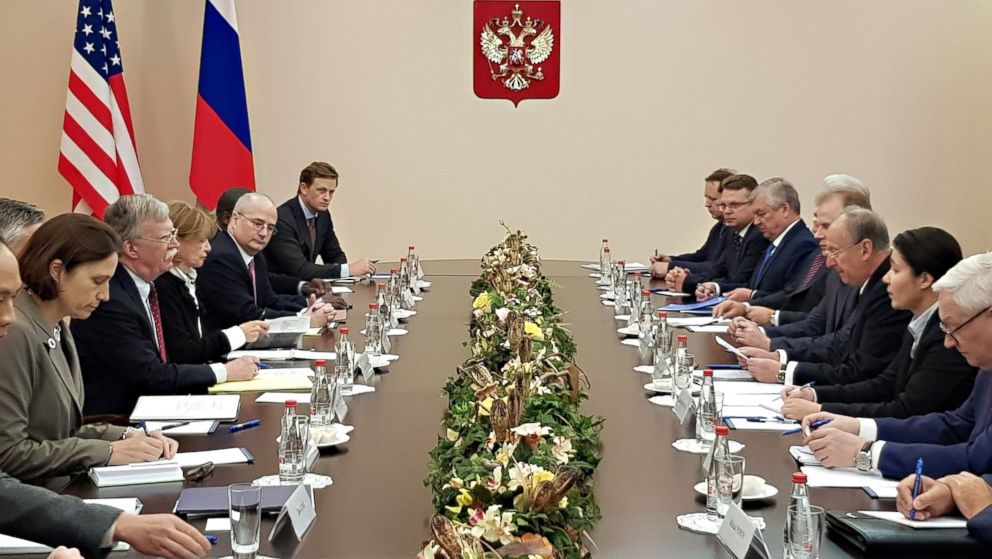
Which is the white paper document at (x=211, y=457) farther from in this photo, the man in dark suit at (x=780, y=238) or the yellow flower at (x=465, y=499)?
the man in dark suit at (x=780, y=238)

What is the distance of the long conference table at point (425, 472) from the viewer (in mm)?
2321

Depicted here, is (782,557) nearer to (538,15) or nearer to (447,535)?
(447,535)

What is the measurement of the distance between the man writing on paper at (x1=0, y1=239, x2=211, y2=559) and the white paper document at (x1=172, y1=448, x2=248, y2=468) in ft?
1.67

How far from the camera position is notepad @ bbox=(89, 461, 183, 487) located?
2734mm

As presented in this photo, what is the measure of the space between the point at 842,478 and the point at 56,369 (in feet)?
6.58

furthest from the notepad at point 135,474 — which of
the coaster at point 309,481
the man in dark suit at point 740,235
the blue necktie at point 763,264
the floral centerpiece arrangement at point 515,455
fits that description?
the man in dark suit at point 740,235

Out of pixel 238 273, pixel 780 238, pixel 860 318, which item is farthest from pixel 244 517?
pixel 780 238

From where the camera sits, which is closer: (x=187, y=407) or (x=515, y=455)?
(x=515, y=455)

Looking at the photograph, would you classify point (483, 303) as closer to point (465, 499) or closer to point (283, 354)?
point (283, 354)

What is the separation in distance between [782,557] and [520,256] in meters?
3.88

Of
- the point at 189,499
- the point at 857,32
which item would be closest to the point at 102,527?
the point at 189,499

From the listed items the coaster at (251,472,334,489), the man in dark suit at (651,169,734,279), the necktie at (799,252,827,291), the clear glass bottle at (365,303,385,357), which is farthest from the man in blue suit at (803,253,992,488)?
the man in dark suit at (651,169,734,279)

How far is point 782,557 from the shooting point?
222 centimetres

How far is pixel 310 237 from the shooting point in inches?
306
